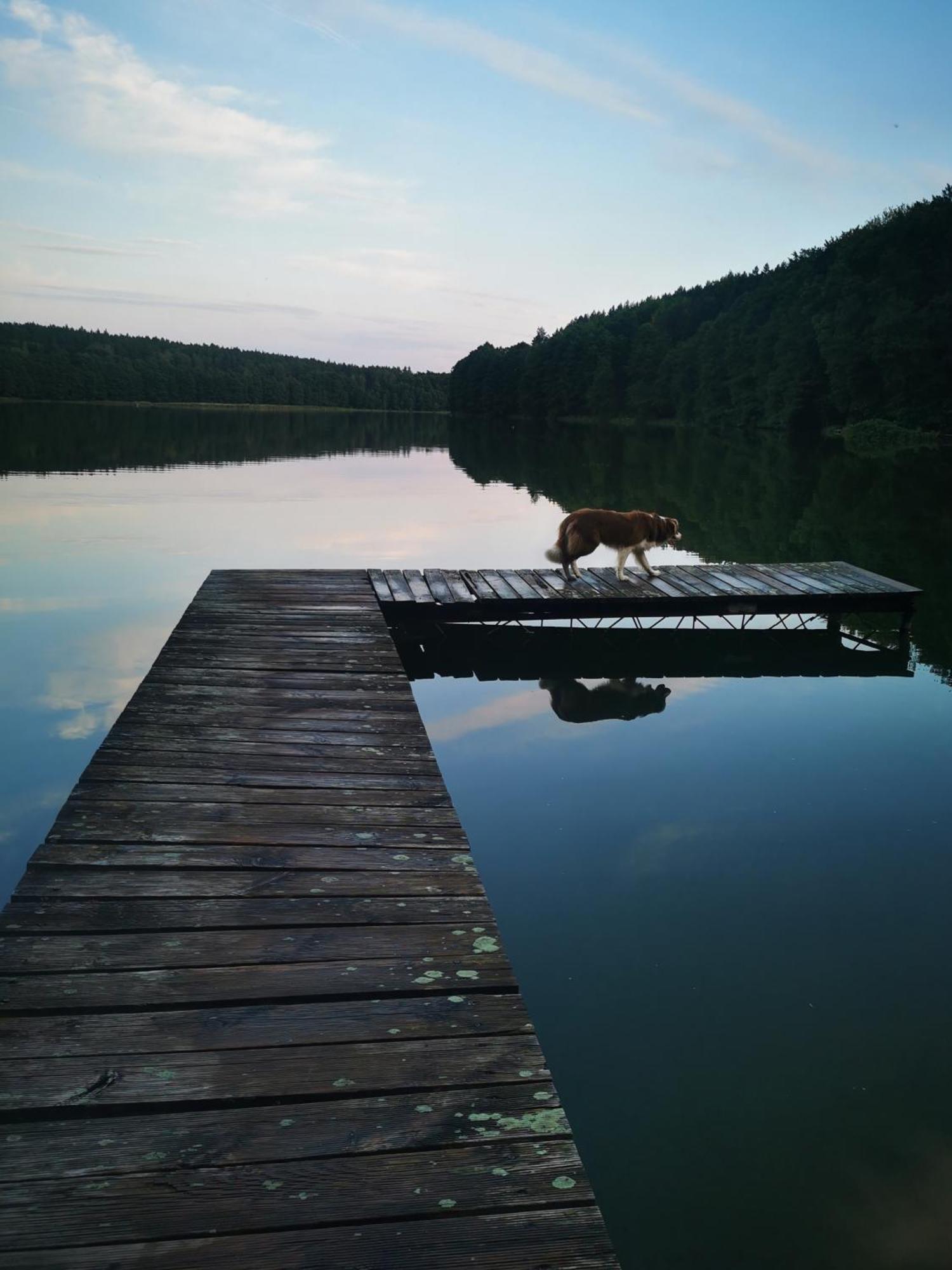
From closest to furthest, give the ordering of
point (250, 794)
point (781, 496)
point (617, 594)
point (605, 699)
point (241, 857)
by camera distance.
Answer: point (241, 857)
point (250, 794)
point (605, 699)
point (617, 594)
point (781, 496)

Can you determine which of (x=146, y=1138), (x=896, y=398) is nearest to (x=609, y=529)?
(x=146, y=1138)

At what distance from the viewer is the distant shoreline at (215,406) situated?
8388cm

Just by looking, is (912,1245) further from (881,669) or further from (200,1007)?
(881,669)

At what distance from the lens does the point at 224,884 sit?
3213 millimetres

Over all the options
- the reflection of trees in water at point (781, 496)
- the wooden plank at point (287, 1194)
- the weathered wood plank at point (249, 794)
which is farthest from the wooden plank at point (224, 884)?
the reflection of trees in water at point (781, 496)

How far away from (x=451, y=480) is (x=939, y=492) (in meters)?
14.7

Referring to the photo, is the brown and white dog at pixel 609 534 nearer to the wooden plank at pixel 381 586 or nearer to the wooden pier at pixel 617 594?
the wooden pier at pixel 617 594

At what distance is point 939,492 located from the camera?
24000 millimetres

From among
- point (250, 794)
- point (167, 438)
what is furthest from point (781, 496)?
point (167, 438)

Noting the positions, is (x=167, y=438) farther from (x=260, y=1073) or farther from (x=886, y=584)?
(x=260, y=1073)

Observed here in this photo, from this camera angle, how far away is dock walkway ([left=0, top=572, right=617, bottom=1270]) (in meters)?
1.80

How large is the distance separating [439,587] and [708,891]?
222 inches

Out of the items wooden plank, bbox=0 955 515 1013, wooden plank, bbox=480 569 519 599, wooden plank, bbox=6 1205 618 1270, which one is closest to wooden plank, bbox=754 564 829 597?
wooden plank, bbox=480 569 519 599

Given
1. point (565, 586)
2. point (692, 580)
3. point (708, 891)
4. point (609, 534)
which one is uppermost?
point (609, 534)
